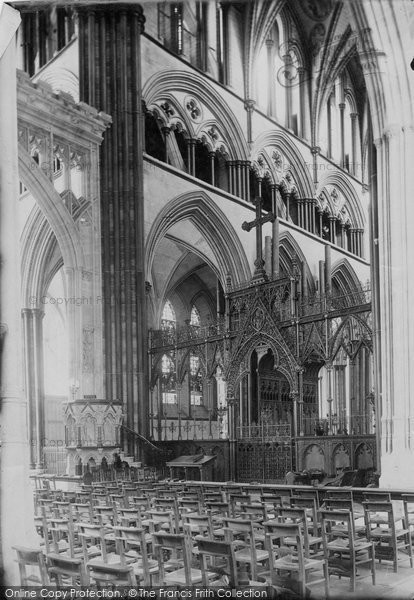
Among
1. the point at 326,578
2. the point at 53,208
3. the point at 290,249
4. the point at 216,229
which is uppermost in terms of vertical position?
the point at 216,229

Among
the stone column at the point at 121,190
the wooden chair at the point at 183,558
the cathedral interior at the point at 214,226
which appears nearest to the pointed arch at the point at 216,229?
the cathedral interior at the point at 214,226

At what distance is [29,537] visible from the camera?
712 cm

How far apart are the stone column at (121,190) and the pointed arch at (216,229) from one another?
2.72 meters

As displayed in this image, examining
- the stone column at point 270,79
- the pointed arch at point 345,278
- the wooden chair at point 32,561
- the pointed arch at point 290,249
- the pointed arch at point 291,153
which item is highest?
the stone column at point 270,79

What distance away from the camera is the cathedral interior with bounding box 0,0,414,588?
13.5m

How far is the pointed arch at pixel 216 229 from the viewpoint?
2389cm

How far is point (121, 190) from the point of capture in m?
20.7

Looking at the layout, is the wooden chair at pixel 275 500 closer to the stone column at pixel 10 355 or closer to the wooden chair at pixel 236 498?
the wooden chair at pixel 236 498

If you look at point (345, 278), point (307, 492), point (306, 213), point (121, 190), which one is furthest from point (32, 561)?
point (345, 278)

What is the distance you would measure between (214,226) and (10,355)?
60.5 ft

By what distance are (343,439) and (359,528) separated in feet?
30.6

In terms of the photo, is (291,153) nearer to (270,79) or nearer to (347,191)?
(270,79)

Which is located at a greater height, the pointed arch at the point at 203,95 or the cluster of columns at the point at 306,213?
the pointed arch at the point at 203,95

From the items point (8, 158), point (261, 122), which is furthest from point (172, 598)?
point (261, 122)
